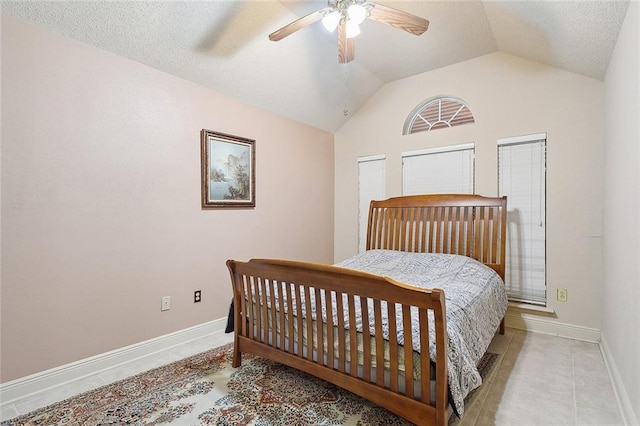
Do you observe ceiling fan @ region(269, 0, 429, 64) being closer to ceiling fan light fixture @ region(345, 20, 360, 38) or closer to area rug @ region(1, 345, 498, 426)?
ceiling fan light fixture @ region(345, 20, 360, 38)

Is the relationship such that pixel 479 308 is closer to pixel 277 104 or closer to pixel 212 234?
pixel 212 234

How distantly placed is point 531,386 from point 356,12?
266 centimetres

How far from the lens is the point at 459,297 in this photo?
195 centimetres

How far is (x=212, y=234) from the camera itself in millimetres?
3070

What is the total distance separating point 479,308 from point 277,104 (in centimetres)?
285

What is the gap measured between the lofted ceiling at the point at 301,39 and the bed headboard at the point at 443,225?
142 cm

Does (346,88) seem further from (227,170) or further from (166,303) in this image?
(166,303)

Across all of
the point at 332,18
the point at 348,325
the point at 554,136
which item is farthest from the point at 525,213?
the point at 332,18

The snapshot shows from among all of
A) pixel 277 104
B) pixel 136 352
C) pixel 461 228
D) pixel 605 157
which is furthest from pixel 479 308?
pixel 277 104

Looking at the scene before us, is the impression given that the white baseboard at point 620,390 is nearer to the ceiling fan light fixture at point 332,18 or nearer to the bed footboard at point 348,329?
the bed footboard at point 348,329

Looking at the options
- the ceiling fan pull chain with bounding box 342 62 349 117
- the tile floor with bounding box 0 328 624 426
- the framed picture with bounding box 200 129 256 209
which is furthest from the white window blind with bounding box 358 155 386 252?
the tile floor with bounding box 0 328 624 426

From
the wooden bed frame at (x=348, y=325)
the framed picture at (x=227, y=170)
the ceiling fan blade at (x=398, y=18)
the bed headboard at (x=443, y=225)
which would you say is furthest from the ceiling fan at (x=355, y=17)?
the bed headboard at (x=443, y=225)

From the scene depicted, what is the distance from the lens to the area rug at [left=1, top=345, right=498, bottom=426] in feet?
5.66

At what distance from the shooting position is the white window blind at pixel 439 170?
3.44 metres
